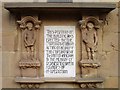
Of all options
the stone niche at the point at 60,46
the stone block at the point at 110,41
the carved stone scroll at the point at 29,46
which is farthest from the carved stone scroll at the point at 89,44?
the carved stone scroll at the point at 29,46

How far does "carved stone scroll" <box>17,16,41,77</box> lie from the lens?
19.4 feet

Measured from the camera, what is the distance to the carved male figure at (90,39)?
594cm

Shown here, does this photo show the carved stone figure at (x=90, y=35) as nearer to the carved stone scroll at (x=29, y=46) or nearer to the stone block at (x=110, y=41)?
the stone block at (x=110, y=41)

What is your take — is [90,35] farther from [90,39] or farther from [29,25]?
[29,25]

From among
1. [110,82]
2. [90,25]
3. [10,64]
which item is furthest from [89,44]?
[10,64]

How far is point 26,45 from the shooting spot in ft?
19.5

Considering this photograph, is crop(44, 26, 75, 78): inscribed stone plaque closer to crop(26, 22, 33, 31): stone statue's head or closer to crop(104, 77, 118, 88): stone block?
crop(26, 22, 33, 31): stone statue's head

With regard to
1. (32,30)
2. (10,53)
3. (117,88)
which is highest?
(32,30)

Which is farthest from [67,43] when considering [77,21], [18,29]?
[18,29]

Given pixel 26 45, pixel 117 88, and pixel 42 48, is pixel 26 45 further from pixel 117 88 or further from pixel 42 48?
pixel 117 88

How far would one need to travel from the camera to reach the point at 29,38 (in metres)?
5.93

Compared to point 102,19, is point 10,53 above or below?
below

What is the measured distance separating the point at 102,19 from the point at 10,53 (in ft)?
5.92

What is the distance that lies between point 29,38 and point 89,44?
1086 millimetres
